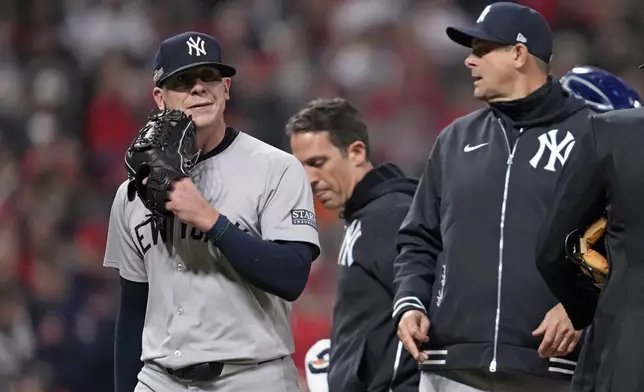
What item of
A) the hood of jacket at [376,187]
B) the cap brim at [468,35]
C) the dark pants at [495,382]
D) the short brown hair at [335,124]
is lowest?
the dark pants at [495,382]

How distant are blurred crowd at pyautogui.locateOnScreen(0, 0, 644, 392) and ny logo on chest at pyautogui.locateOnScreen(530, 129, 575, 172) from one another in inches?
144

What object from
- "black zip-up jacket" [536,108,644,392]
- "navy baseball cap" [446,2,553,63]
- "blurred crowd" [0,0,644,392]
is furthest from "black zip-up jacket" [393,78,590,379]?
"blurred crowd" [0,0,644,392]

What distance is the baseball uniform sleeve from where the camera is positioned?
3.49 metres

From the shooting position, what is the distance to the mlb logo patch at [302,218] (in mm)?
3294

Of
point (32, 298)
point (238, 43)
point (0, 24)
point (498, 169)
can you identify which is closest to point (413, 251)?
point (498, 169)

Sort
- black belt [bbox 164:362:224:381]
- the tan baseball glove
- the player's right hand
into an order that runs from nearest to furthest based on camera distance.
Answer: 1. the tan baseball glove
2. black belt [bbox 164:362:224:381]
3. the player's right hand

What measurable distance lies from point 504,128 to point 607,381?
1230 millimetres

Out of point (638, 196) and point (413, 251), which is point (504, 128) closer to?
point (413, 251)

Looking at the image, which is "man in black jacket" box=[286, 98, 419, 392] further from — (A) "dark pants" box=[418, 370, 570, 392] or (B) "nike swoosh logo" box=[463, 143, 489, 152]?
(B) "nike swoosh logo" box=[463, 143, 489, 152]

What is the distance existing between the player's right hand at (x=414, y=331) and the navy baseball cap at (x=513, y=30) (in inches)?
35.5

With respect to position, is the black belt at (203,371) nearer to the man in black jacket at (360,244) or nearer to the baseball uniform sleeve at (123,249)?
the baseball uniform sleeve at (123,249)

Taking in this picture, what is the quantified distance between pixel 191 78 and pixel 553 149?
3.66 ft

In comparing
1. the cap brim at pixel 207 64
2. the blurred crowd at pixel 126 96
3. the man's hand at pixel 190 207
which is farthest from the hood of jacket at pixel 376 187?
the blurred crowd at pixel 126 96

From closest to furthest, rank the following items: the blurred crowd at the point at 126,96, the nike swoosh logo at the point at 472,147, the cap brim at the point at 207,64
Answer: the cap brim at the point at 207,64
the nike swoosh logo at the point at 472,147
the blurred crowd at the point at 126,96
